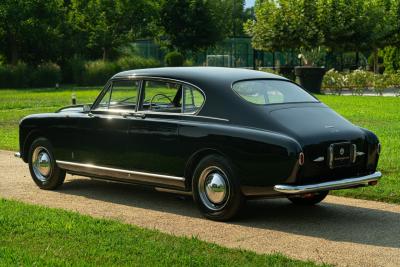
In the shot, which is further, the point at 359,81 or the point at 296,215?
the point at 359,81

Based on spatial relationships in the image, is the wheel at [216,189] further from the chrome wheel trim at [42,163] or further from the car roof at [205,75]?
the chrome wheel trim at [42,163]

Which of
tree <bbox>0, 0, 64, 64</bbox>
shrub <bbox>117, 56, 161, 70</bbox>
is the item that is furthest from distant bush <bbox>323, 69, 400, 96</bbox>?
tree <bbox>0, 0, 64, 64</bbox>

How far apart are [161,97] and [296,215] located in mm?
2027

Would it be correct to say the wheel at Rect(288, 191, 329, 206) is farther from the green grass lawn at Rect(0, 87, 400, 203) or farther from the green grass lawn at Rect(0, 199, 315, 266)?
the green grass lawn at Rect(0, 199, 315, 266)

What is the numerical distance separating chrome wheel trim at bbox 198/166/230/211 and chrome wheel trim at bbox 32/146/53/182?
262 cm

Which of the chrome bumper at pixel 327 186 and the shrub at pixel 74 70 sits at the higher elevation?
the chrome bumper at pixel 327 186

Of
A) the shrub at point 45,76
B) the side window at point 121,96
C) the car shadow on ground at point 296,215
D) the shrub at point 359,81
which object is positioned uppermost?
the side window at point 121,96

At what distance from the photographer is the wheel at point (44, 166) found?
9367 millimetres

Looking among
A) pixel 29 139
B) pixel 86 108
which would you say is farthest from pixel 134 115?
pixel 29 139

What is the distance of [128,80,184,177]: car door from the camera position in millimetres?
7918

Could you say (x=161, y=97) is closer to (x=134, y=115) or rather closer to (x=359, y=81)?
(x=134, y=115)

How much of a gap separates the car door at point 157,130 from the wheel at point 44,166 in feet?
4.83

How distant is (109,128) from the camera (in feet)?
28.2

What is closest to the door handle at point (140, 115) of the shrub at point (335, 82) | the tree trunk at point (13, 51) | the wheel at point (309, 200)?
the wheel at point (309, 200)
